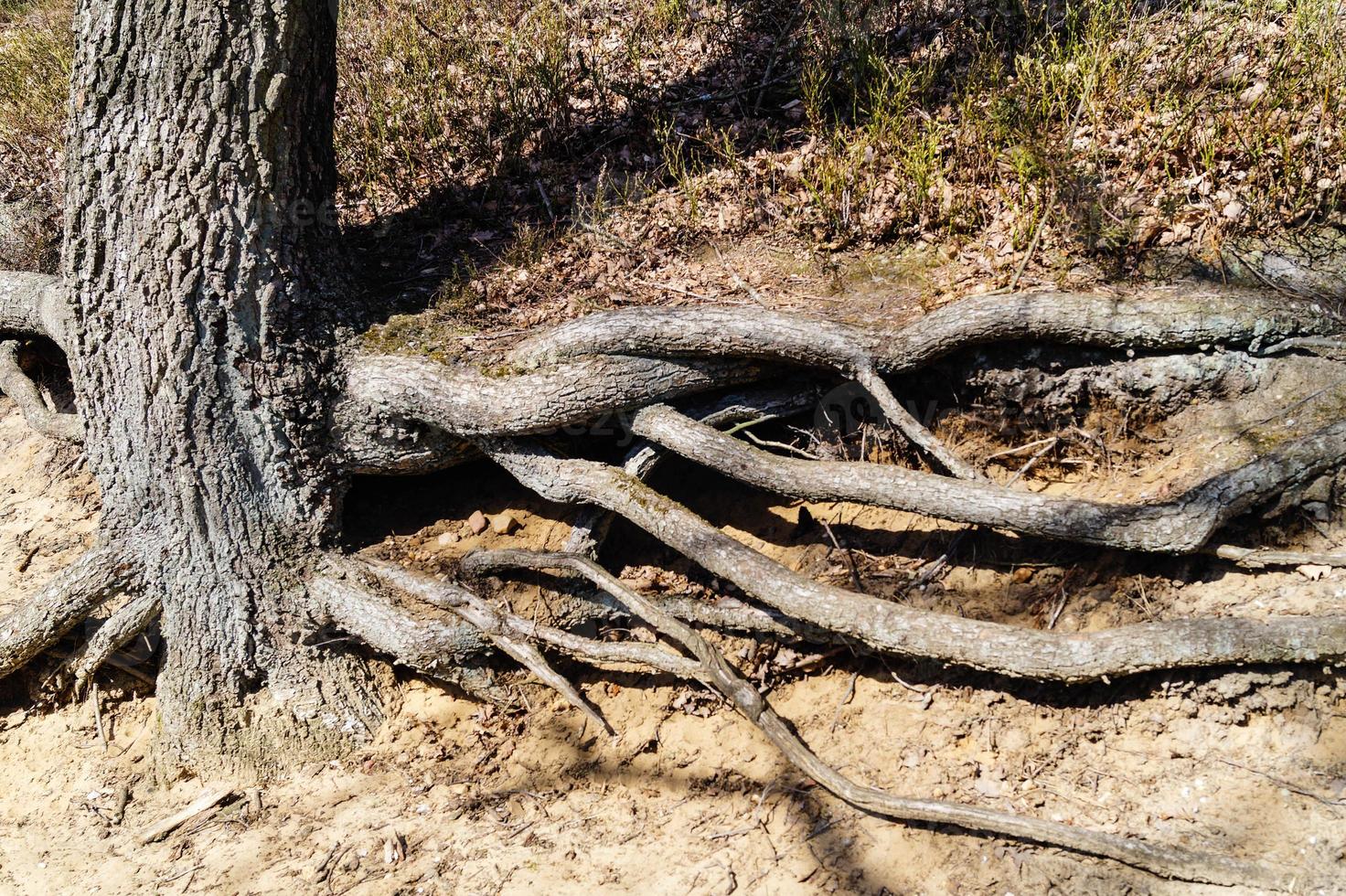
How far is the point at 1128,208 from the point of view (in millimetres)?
4383

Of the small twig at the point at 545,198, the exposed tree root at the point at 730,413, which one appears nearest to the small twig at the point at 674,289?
the exposed tree root at the point at 730,413

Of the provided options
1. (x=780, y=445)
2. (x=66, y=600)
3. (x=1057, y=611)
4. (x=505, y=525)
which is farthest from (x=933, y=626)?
(x=66, y=600)

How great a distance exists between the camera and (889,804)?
3500 mm

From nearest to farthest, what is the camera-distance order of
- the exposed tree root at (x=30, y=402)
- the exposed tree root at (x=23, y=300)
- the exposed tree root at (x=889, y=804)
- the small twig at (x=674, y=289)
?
the exposed tree root at (x=889, y=804)
the small twig at (x=674, y=289)
the exposed tree root at (x=30, y=402)
the exposed tree root at (x=23, y=300)

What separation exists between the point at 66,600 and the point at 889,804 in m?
4.02

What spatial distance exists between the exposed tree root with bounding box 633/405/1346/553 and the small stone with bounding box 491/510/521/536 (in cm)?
117

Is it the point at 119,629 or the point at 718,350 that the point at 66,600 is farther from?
the point at 718,350

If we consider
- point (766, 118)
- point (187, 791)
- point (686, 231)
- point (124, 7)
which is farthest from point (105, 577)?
point (766, 118)

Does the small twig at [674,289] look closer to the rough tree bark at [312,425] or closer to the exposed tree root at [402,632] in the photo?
the rough tree bark at [312,425]

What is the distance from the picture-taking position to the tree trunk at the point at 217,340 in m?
4.05

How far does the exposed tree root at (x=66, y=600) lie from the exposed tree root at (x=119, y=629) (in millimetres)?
106

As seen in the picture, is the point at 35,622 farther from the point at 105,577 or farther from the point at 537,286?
the point at 537,286

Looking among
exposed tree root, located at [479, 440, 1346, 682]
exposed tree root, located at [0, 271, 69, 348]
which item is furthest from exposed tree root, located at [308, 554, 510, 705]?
exposed tree root, located at [0, 271, 69, 348]

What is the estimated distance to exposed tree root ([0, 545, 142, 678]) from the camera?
457 cm
